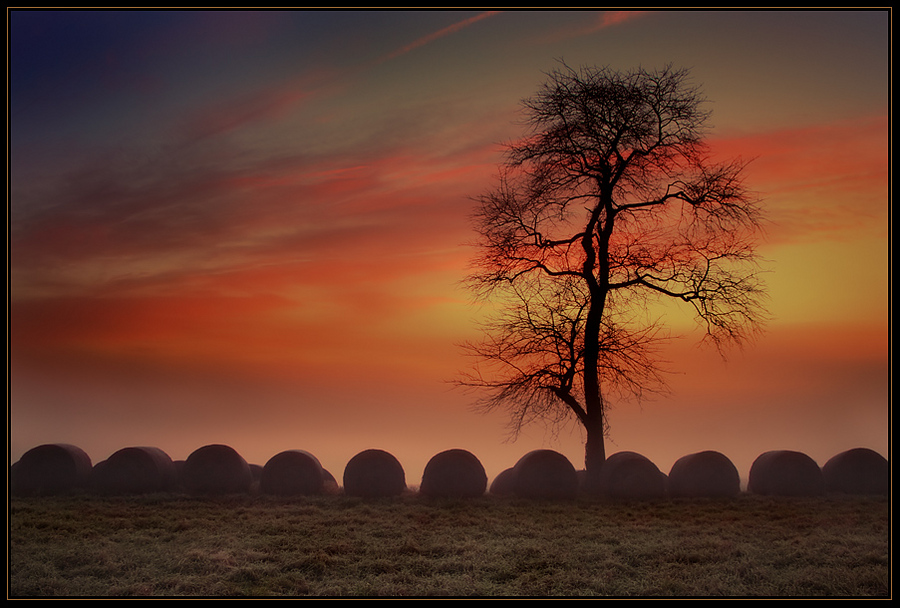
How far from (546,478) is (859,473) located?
25.4 feet

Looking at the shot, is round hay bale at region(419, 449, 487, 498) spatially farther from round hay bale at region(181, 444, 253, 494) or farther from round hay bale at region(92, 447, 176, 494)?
round hay bale at region(92, 447, 176, 494)

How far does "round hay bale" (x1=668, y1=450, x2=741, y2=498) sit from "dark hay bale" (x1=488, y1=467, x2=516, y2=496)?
3.68 metres

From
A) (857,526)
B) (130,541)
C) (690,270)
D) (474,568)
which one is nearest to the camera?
(474,568)

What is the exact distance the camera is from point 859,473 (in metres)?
17.2

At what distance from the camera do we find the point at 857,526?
44.9ft

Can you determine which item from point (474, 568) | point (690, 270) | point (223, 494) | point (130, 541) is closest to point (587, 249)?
point (690, 270)

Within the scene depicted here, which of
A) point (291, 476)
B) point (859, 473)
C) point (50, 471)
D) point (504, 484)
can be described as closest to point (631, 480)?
point (504, 484)

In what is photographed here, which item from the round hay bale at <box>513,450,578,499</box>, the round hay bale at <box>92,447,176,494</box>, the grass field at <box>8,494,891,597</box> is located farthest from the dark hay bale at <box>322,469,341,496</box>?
the round hay bale at <box>513,450,578,499</box>

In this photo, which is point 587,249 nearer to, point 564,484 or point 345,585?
point 564,484

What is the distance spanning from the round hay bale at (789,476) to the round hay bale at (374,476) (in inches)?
339

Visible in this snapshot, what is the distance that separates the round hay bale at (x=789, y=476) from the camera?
1680cm

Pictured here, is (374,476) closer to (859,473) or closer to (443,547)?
(443,547)
